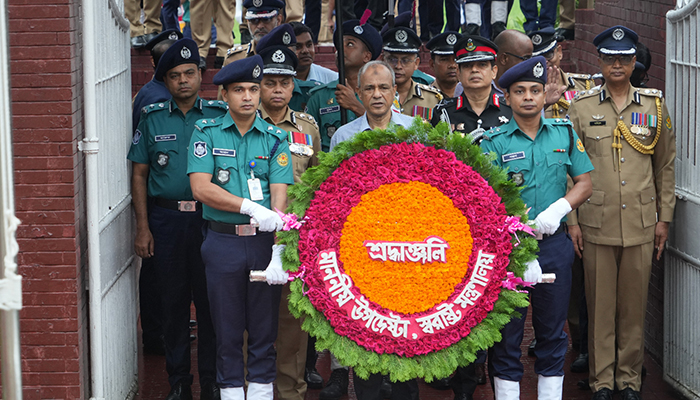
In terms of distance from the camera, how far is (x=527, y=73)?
4867 mm

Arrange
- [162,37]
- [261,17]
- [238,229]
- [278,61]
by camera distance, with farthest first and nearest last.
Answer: [261,17]
[162,37]
[278,61]
[238,229]

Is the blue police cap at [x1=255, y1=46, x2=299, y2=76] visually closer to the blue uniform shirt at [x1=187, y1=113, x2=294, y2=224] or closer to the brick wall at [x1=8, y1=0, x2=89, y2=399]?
the blue uniform shirt at [x1=187, y1=113, x2=294, y2=224]

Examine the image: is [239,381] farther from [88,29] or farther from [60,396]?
[88,29]

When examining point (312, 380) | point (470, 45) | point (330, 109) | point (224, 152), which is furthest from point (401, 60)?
point (312, 380)

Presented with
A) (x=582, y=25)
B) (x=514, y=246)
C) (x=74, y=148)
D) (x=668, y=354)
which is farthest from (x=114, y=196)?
(x=582, y=25)

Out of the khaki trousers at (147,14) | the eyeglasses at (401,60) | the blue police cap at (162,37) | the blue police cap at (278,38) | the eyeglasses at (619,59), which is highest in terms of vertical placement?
the khaki trousers at (147,14)

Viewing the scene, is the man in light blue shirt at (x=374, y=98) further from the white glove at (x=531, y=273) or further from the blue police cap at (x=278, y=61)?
the white glove at (x=531, y=273)

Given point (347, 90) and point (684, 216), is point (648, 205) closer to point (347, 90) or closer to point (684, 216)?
point (684, 216)

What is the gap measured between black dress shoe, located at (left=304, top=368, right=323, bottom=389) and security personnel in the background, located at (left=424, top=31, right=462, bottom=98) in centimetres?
253

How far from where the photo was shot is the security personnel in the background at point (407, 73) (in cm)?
645

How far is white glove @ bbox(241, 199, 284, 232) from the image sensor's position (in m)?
4.44

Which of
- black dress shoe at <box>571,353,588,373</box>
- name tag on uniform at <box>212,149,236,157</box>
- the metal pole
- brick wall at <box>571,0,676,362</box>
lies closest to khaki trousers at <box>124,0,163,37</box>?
brick wall at <box>571,0,676,362</box>

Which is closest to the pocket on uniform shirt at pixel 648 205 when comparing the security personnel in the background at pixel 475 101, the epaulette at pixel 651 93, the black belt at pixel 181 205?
the epaulette at pixel 651 93

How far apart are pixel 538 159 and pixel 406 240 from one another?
116cm
